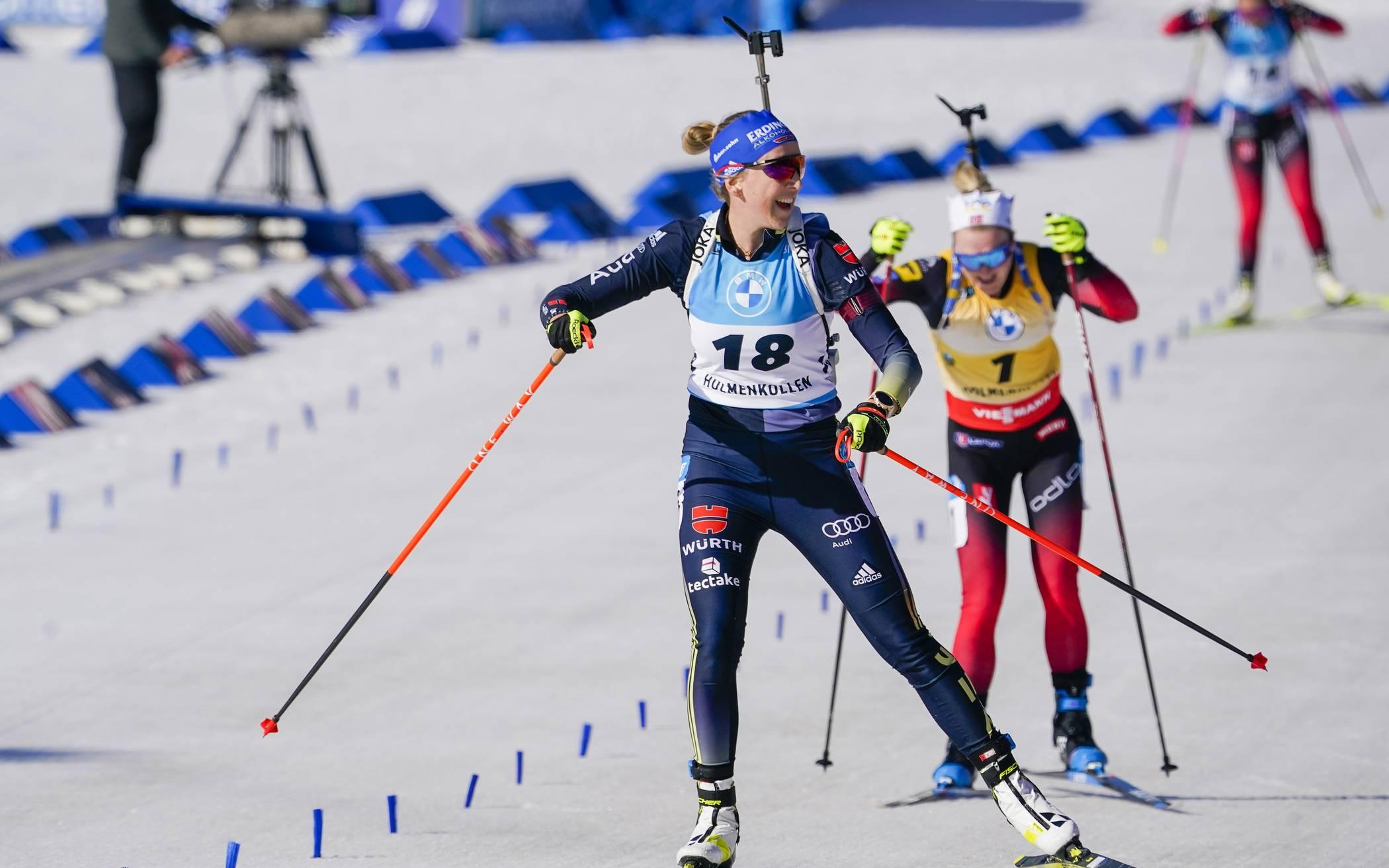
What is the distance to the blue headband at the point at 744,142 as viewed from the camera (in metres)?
5.23

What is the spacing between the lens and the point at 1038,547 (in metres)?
6.46

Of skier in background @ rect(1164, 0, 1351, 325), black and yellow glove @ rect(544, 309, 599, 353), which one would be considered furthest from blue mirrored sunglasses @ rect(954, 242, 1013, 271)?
skier in background @ rect(1164, 0, 1351, 325)

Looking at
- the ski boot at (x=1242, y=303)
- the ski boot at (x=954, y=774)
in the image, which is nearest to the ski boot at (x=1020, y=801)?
the ski boot at (x=954, y=774)

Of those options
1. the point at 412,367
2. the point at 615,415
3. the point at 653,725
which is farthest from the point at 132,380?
the point at 653,725

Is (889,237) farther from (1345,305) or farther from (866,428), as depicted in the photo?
(1345,305)

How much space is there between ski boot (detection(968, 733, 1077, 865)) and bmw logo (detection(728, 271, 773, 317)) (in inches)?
52.6

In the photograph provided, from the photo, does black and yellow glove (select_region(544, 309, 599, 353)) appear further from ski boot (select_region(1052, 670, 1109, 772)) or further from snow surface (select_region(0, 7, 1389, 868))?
ski boot (select_region(1052, 670, 1109, 772))

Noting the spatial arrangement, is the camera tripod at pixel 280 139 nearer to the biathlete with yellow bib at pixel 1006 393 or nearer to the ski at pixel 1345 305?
the ski at pixel 1345 305

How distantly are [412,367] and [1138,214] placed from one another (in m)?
Result: 6.93

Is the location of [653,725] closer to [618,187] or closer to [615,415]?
[615,415]

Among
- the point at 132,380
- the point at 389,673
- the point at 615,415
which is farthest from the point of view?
the point at 132,380

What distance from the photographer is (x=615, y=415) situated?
38.5 feet

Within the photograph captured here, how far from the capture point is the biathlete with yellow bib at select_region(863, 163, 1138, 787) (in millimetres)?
6336

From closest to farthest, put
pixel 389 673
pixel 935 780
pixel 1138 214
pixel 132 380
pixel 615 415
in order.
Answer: pixel 935 780 < pixel 389 673 < pixel 615 415 < pixel 132 380 < pixel 1138 214
